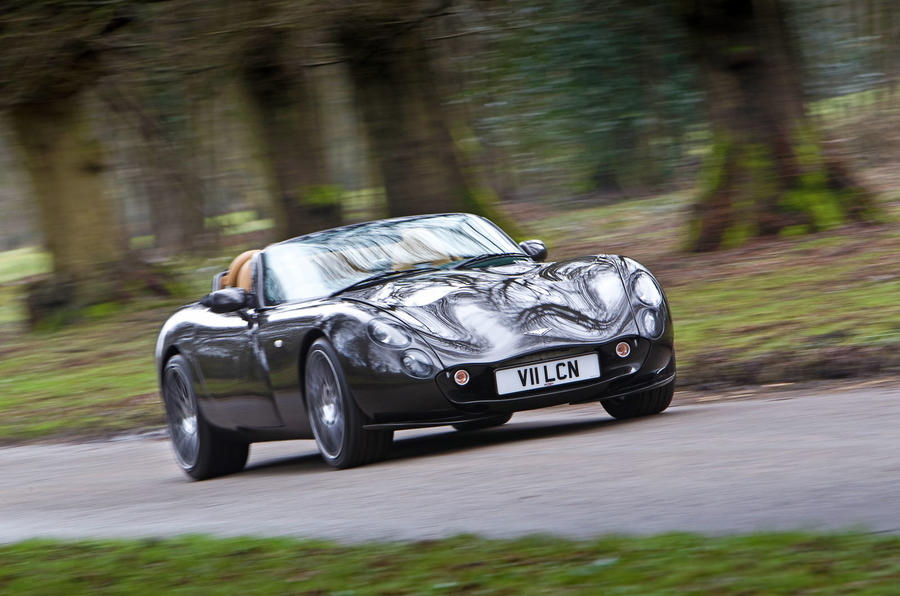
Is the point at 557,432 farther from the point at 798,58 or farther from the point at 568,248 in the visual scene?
the point at 568,248

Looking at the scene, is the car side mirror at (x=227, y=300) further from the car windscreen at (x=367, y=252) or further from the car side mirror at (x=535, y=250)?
the car side mirror at (x=535, y=250)

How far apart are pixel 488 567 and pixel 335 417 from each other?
3.39 meters

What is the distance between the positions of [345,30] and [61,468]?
6.40m

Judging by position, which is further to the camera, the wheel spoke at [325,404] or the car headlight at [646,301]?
the car headlight at [646,301]

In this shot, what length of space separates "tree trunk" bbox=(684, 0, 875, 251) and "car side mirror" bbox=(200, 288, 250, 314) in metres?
8.97

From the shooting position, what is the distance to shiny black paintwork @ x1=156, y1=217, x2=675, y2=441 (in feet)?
24.7

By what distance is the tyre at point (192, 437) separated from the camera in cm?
950

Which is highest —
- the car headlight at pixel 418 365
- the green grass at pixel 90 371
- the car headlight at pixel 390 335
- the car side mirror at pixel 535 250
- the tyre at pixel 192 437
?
the car headlight at pixel 390 335

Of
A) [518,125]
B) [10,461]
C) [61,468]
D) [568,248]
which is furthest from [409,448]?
[568,248]

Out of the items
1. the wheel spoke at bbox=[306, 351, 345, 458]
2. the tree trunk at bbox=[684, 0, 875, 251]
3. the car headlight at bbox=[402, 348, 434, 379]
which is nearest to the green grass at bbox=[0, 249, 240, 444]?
the wheel spoke at bbox=[306, 351, 345, 458]

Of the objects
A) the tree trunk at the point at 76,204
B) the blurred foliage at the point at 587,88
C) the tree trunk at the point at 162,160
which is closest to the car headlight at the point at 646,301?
the blurred foliage at the point at 587,88

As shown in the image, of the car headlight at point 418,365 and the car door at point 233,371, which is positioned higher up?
the car headlight at point 418,365

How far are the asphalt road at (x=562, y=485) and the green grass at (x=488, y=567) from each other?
0.89ft

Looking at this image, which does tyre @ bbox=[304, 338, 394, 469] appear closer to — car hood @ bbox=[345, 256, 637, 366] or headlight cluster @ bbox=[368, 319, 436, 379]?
headlight cluster @ bbox=[368, 319, 436, 379]
